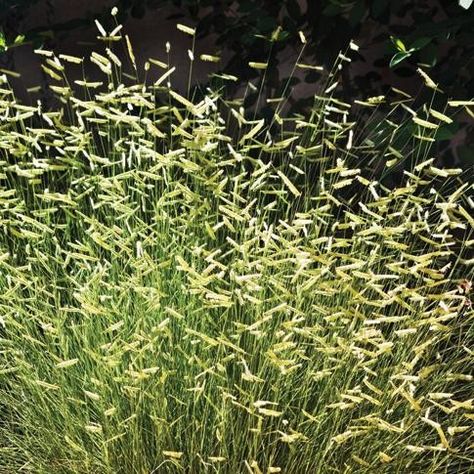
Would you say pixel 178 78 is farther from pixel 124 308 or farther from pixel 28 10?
pixel 124 308

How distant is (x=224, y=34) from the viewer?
4.06 meters

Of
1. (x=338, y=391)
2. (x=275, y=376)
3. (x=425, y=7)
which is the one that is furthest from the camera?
(x=425, y=7)

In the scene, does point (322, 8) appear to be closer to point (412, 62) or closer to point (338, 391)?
point (412, 62)

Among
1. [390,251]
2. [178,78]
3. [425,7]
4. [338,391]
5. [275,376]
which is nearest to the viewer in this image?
[338,391]

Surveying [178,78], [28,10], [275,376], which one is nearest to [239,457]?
[275,376]

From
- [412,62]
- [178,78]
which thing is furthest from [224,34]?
[412,62]

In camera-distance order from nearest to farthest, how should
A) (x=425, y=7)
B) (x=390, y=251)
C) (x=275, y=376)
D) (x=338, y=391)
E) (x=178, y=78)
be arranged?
(x=338, y=391) → (x=275, y=376) → (x=390, y=251) → (x=425, y=7) → (x=178, y=78)

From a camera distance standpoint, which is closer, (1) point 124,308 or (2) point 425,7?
(1) point 124,308

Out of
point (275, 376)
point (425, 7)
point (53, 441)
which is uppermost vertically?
point (425, 7)

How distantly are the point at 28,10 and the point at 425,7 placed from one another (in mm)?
1889

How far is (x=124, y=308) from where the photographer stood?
8.40ft

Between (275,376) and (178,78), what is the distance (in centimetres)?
213

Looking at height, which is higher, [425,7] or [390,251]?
[425,7]

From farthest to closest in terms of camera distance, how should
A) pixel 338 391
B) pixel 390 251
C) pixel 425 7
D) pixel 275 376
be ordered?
1. pixel 425 7
2. pixel 390 251
3. pixel 275 376
4. pixel 338 391
